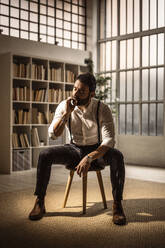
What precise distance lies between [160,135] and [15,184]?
3467mm

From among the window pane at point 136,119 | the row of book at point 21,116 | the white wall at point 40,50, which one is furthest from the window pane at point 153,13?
the row of book at point 21,116

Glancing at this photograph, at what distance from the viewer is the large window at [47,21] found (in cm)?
668

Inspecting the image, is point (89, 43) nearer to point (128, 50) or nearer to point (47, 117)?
point (128, 50)

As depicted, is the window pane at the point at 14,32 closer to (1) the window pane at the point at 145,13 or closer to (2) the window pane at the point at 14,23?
(2) the window pane at the point at 14,23

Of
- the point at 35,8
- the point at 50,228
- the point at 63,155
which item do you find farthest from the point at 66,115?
the point at 35,8

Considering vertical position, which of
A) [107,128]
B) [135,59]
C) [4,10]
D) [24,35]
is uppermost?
[4,10]

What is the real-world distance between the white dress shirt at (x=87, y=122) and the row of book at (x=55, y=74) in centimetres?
362

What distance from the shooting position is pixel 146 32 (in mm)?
7180

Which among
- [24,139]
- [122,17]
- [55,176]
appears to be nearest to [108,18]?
[122,17]

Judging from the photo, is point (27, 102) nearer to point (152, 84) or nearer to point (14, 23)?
point (14, 23)

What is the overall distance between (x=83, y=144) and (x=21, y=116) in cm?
318

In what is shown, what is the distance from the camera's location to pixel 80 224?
2725 millimetres

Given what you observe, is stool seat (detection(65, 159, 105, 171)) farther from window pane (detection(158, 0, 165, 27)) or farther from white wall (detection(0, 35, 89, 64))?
window pane (detection(158, 0, 165, 27))

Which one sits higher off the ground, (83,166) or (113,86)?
(113,86)
